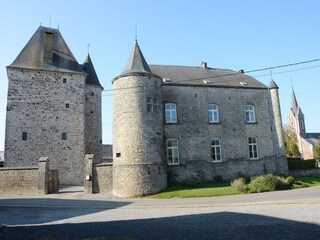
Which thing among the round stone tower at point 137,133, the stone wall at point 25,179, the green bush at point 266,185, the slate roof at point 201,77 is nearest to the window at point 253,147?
the slate roof at point 201,77

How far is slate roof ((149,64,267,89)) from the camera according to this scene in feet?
Result: 75.7

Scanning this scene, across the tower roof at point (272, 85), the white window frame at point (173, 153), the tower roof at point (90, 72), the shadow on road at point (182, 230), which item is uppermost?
the tower roof at point (90, 72)

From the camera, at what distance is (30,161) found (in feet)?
82.3

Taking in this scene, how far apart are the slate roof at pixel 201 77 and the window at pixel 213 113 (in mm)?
1931

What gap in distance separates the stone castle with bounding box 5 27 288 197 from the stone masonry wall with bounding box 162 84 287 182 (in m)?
0.08

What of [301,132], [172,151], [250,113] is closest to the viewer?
[172,151]

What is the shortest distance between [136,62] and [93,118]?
12.7m

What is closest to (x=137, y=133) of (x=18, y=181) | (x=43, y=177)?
(x=43, y=177)

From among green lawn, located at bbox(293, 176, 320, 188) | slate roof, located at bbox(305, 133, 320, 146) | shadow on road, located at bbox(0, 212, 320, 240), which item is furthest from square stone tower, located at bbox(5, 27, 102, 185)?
slate roof, located at bbox(305, 133, 320, 146)

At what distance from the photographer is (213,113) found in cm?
2280

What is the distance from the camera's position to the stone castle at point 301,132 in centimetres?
5947

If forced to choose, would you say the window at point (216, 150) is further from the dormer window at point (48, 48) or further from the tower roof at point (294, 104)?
the tower roof at point (294, 104)

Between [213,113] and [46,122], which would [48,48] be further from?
[213,113]

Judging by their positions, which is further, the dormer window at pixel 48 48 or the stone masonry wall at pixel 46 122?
the dormer window at pixel 48 48
